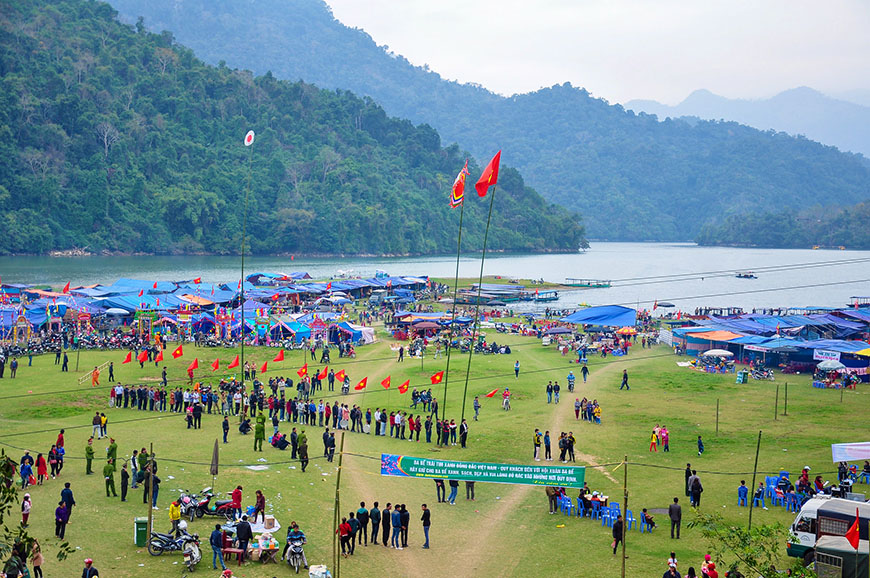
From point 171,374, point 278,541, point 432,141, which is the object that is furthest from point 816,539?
point 432,141

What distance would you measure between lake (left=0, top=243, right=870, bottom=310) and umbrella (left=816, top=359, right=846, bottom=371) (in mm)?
27352

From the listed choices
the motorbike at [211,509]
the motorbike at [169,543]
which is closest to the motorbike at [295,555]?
the motorbike at [169,543]

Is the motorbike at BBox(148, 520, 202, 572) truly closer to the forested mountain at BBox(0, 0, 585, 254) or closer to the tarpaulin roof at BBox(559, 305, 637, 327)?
the tarpaulin roof at BBox(559, 305, 637, 327)

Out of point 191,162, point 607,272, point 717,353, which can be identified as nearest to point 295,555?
point 717,353

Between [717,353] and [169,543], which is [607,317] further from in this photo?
[169,543]

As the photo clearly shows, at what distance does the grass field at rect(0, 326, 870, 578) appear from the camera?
637 inches

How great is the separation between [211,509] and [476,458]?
28.1 ft

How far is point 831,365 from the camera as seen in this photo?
3662 centimetres

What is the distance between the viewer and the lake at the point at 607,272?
289ft

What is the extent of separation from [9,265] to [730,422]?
9554cm

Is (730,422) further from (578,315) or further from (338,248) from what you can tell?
(338,248)

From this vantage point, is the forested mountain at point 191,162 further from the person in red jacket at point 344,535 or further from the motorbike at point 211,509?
the person in red jacket at point 344,535

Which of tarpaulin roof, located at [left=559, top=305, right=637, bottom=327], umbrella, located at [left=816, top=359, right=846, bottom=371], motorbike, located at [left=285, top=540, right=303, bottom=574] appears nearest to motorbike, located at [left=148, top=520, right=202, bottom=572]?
motorbike, located at [left=285, top=540, right=303, bottom=574]

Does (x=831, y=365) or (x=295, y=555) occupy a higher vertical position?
(x=831, y=365)
